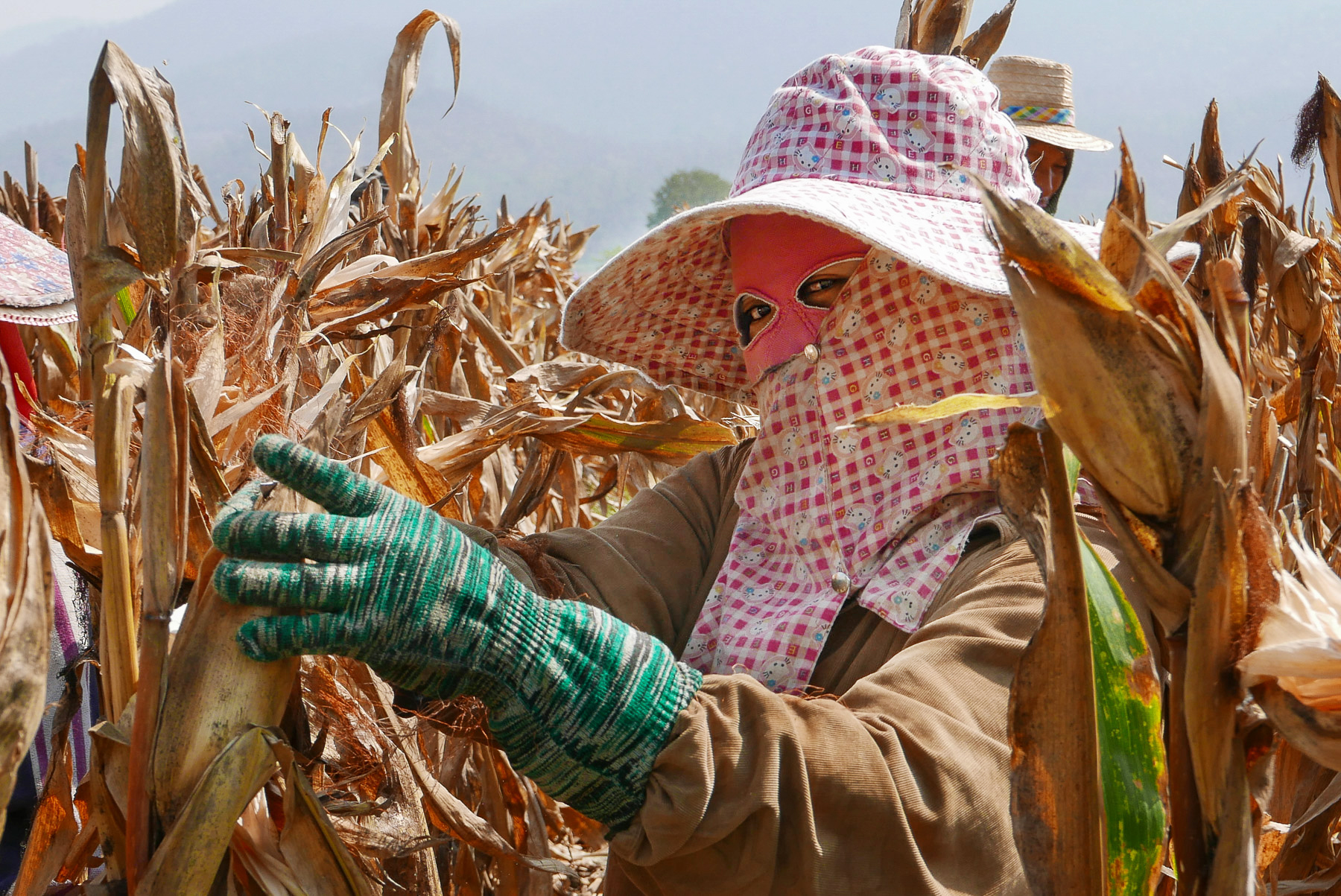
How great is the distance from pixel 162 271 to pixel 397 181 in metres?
1.64

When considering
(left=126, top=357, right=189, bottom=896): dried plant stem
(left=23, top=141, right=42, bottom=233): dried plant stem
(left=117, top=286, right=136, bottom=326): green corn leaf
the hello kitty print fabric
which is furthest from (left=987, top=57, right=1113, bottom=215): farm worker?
(left=23, top=141, right=42, bottom=233): dried plant stem

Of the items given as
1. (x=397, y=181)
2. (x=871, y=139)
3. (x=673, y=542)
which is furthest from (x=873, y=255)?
(x=397, y=181)

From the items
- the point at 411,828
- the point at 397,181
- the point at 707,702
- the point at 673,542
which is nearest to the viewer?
the point at 707,702

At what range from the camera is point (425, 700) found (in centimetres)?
128

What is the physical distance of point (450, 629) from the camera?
2.69 feet

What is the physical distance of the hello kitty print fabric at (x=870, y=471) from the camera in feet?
3.86

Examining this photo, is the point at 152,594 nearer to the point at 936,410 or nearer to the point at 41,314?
the point at 936,410

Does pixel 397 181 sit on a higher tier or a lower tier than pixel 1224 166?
lower

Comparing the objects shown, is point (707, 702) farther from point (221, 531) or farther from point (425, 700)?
point (425, 700)

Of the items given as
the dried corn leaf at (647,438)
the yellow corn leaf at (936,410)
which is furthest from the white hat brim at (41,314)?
the yellow corn leaf at (936,410)

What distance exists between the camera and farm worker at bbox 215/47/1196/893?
2.71 ft

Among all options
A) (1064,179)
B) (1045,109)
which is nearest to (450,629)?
(1064,179)

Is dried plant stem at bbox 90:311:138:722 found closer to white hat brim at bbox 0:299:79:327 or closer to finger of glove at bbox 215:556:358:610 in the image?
finger of glove at bbox 215:556:358:610

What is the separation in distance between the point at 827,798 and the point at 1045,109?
277cm
